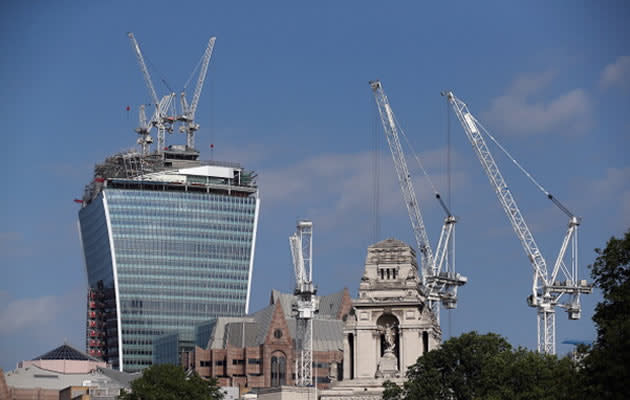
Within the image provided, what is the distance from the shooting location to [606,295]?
16575 cm

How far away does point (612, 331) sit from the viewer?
159625mm

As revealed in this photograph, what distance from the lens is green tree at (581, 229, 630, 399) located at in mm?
157500

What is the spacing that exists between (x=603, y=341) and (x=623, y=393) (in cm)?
784

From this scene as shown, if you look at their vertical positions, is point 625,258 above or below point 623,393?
above

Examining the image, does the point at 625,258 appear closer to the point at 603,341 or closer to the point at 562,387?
the point at 603,341

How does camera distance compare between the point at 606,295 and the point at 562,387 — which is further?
the point at 562,387

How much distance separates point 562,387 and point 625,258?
70.2ft

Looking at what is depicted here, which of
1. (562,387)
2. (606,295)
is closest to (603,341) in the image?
(606,295)

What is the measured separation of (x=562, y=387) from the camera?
181500mm

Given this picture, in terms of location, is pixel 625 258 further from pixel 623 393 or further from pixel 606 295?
pixel 623 393

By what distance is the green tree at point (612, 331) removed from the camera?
15750 centimetres

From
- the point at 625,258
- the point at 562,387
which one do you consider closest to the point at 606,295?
the point at 625,258

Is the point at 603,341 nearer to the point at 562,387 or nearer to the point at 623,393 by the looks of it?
the point at 623,393

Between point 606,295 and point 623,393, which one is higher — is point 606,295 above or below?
above
